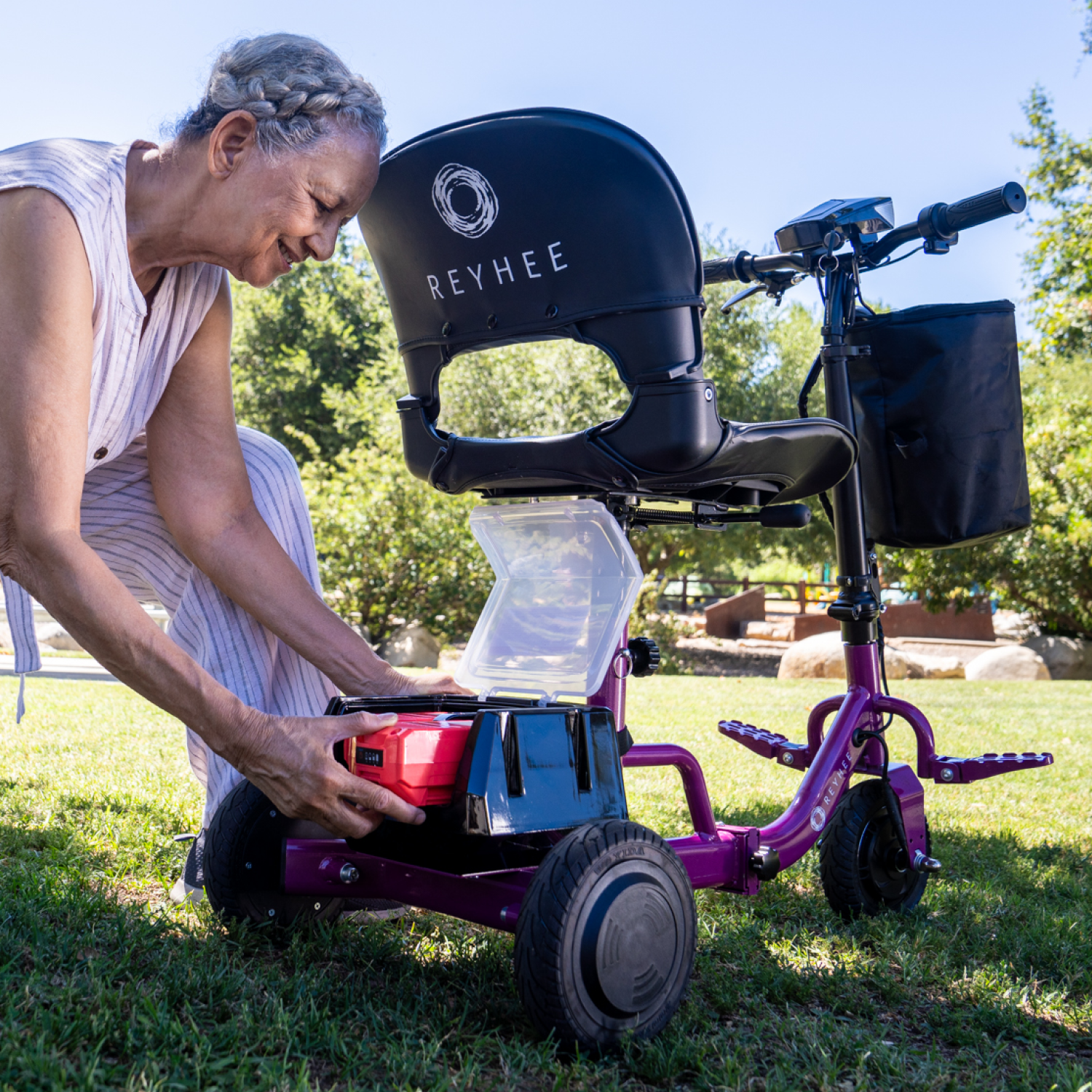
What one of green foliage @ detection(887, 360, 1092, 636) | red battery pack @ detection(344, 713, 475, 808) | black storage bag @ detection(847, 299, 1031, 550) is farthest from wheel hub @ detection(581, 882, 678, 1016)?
green foliage @ detection(887, 360, 1092, 636)

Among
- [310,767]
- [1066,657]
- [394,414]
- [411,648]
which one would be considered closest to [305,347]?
[394,414]

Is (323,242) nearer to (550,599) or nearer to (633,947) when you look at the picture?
(550,599)

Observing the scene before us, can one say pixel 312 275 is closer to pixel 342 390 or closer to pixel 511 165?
pixel 342 390

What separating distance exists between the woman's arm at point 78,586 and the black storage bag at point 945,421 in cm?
161

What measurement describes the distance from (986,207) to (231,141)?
1746mm

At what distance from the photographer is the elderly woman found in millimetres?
1659

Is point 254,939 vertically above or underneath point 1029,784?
above

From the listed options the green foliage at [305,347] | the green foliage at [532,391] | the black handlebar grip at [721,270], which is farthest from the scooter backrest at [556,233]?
the green foliage at [305,347]

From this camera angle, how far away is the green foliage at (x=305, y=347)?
24.2m

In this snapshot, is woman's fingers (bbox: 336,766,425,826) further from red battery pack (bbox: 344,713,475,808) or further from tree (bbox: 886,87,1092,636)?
tree (bbox: 886,87,1092,636)

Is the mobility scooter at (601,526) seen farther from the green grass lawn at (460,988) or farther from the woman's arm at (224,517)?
the woman's arm at (224,517)

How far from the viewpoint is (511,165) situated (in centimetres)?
191

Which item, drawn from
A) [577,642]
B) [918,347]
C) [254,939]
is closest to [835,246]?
[918,347]

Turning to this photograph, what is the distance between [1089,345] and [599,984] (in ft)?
48.8
